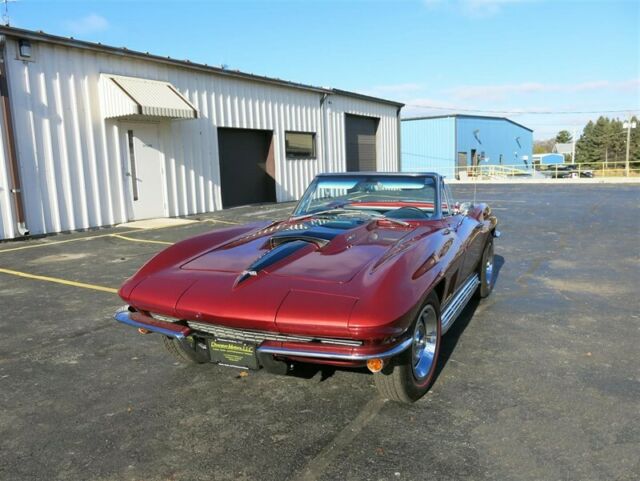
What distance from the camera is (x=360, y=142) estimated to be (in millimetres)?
22250

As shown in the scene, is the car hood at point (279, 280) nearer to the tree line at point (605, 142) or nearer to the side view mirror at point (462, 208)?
the side view mirror at point (462, 208)

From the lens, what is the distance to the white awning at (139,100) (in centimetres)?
1110

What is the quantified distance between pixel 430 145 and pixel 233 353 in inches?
1872

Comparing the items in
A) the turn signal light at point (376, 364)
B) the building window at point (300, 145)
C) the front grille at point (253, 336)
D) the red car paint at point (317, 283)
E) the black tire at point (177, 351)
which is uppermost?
the building window at point (300, 145)

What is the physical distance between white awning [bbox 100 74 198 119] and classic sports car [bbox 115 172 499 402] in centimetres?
805

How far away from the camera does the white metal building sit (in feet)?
33.0

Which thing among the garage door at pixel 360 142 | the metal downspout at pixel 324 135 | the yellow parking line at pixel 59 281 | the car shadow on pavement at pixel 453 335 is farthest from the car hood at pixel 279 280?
the garage door at pixel 360 142

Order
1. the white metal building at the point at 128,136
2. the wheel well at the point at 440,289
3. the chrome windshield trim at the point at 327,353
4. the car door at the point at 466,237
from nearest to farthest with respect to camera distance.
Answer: the chrome windshield trim at the point at 327,353
the wheel well at the point at 440,289
the car door at the point at 466,237
the white metal building at the point at 128,136

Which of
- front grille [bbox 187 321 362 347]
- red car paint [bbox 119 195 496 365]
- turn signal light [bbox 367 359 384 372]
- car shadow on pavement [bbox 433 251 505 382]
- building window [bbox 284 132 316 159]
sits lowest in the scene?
car shadow on pavement [bbox 433 251 505 382]

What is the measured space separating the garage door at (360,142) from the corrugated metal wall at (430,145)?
24.2m

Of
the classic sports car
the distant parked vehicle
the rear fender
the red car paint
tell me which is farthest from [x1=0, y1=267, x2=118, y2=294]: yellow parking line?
the distant parked vehicle

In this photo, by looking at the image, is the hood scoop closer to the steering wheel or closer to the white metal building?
the steering wheel

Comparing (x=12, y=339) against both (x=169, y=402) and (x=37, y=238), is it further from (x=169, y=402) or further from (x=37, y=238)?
(x=37, y=238)

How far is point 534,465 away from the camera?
8.09 ft
